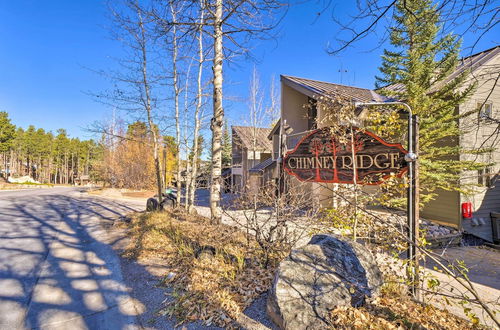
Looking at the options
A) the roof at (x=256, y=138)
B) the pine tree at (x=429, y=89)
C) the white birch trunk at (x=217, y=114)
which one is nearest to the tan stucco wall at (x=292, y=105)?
the pine tree at (x=429, y=89)

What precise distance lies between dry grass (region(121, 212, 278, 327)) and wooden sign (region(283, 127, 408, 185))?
1962 mm

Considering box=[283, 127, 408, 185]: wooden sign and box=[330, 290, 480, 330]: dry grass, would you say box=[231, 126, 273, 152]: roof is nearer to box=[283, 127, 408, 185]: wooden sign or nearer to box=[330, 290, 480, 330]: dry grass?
box=[283, 127, 408, 185]: wooden sign

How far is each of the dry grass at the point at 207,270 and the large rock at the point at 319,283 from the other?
2.32 feet

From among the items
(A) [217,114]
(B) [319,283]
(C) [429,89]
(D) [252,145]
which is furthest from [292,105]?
(B) [319,283]

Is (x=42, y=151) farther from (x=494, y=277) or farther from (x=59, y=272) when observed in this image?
(x=494, y=277)

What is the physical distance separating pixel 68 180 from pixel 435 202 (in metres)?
63.8

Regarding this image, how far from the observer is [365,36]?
2479 millimetres

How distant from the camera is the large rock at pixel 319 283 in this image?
8.87 feet

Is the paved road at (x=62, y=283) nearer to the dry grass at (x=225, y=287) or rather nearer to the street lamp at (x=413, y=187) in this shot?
the dry grass at (x=225, y=287)

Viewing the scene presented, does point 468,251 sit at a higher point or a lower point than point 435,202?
lower

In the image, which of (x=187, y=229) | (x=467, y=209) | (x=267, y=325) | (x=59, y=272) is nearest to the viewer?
(x=267, y=325)

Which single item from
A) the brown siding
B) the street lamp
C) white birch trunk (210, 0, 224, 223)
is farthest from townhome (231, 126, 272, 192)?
the street lamp

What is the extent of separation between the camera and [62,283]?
4.11 metres

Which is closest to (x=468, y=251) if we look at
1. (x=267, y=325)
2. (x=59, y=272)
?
(x=267, y=325)
